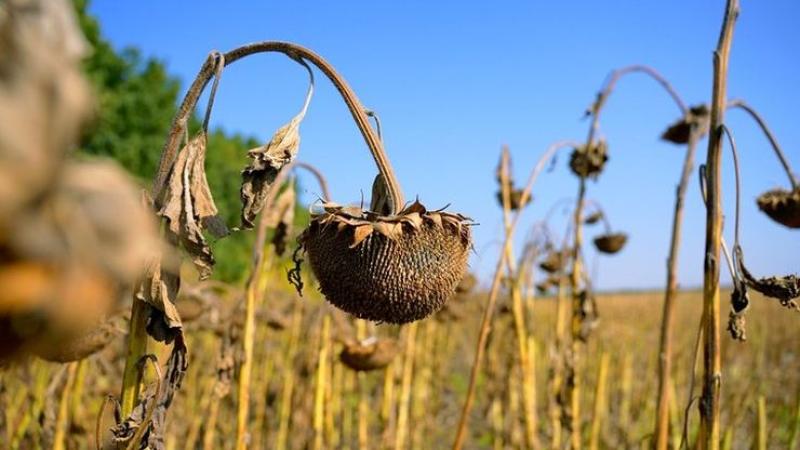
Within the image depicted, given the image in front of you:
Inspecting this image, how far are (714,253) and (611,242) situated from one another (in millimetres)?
2221

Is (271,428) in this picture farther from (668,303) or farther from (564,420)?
(668,303)

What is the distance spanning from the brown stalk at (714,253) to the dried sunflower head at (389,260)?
55 cm

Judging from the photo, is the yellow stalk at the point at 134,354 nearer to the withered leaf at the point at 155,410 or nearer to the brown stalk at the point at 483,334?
the withered leaf at the point at 155,410

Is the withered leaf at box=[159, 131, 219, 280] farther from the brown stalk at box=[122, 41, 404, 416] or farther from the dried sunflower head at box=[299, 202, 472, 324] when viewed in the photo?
the dried sunflower head at box=[299, 202, 472, 324]

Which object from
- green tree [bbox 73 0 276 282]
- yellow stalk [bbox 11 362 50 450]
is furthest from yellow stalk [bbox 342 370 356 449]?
green tree [bbox 73 0 276 282]

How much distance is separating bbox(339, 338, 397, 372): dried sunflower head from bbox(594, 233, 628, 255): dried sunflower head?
1.43 m

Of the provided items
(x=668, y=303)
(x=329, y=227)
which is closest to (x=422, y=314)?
(x=329, y=227)

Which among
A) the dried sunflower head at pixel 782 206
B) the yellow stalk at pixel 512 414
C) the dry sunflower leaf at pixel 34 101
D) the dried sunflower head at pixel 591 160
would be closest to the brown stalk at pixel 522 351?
the dried sunflower head at pixel 591 160

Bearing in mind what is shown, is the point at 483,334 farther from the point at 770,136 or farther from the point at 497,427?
the point at 497,427

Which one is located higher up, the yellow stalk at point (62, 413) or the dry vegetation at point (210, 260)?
the dry vegetation at point (210, 260)

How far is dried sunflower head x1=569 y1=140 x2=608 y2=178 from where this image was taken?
2.98 m

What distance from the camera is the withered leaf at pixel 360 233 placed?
45.4 inches

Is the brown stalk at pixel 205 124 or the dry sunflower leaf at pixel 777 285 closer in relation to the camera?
the brown stalk at pixel 205 124

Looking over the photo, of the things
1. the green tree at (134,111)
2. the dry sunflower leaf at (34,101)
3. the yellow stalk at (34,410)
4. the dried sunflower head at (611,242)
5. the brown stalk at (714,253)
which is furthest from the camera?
the green tree at (134,111)
